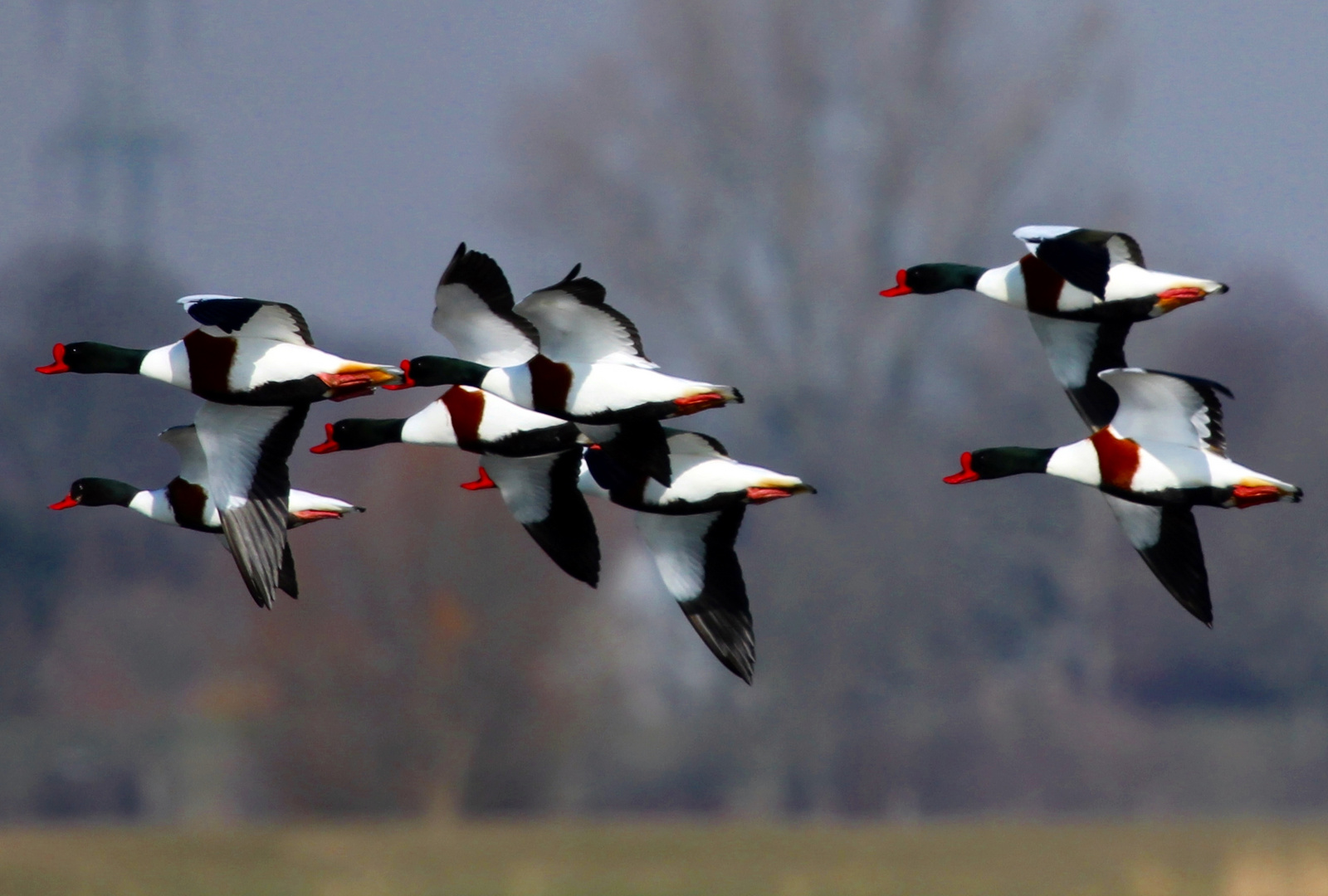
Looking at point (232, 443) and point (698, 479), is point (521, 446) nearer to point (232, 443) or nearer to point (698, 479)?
point (698, 479)

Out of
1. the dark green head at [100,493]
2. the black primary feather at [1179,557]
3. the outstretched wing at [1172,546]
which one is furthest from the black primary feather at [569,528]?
the black primary feather at [1179,557]

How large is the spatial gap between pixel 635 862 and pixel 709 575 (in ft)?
58.3

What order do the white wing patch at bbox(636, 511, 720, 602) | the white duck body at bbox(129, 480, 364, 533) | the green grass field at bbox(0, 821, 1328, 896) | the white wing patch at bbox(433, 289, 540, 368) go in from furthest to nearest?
the green grass field at bbox(0, 821, 1328, 896) < the white wing patch at bbox(636, 511, 720, 602) < the white duck body at bbox(129, 480, 364, 533) < the white wing patch at bbox(433, 289, 540, 368)

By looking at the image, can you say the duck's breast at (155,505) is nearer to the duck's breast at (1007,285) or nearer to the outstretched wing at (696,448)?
the outstretched wing at (696,448)

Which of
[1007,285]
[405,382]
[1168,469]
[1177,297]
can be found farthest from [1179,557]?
[405,382]

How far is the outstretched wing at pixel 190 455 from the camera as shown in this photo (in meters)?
8.87

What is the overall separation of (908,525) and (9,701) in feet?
64.6

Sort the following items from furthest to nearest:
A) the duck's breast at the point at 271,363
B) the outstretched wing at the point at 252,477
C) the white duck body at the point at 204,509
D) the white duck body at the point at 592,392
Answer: the white duck body at the point at 204,509
the white duck body at the point at 592,392
the duck's breast at the point at 271,363
the outstretched wing at the point at 252,477

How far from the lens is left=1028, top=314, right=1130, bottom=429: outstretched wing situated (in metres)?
8.45

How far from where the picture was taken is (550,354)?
8508mm

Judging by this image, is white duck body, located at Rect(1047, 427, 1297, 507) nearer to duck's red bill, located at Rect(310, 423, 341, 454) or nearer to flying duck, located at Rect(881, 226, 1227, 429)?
flying duck, located at Rect(881, 226, 1227, 429)

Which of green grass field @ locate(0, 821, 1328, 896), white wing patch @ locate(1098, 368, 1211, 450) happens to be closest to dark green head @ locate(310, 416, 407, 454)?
white wing patch @ locate(1098, 368, 1211, 450)

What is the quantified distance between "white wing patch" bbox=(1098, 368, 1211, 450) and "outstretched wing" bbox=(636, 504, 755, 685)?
188cm

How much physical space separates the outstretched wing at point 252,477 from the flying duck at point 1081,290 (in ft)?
8.68
